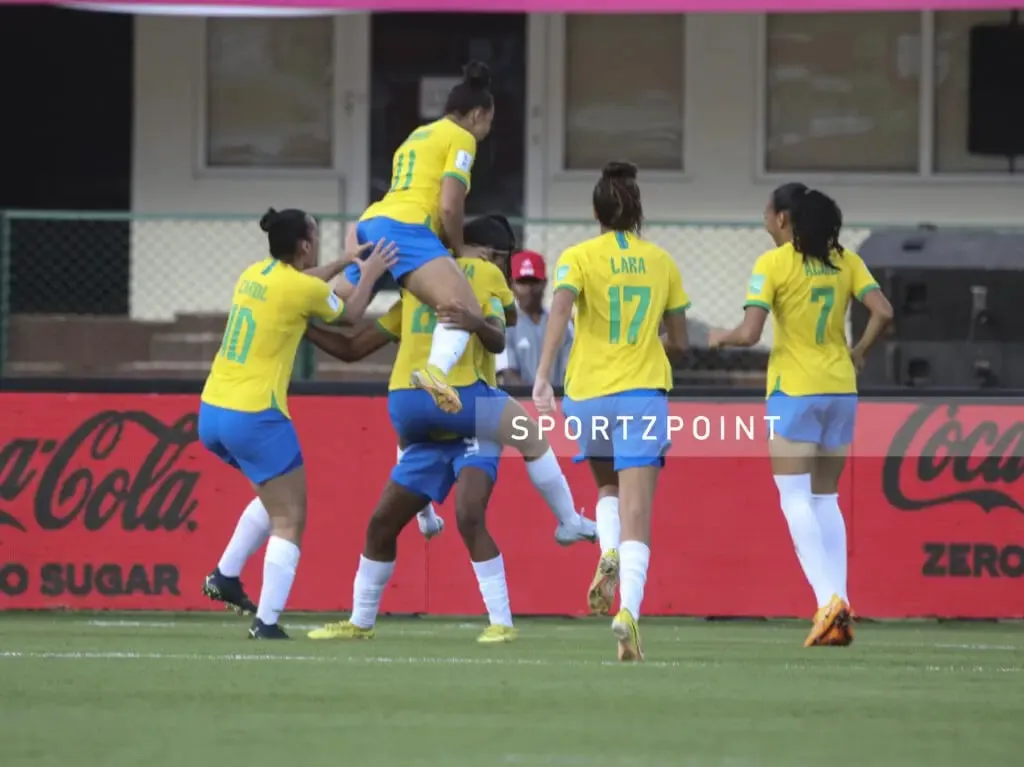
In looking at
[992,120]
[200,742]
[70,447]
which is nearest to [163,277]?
[70,447]

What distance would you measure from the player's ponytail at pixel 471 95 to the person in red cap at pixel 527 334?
3502 mm

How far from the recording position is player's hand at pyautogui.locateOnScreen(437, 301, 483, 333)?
34.1 ft

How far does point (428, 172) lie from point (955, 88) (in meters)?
8.42

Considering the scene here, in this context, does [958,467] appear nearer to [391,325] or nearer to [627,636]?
[391,325]

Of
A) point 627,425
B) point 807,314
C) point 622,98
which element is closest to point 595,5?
point 622,98

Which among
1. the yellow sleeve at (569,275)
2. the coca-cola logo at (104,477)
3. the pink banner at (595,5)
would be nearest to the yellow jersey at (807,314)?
the yellow sleeve at (569,275)

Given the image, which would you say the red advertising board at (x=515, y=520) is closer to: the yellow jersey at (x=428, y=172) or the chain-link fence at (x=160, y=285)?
the chain-link fence at (x=160, y=285)

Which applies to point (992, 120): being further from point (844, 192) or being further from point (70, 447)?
point (70, 447)

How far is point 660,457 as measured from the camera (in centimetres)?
952

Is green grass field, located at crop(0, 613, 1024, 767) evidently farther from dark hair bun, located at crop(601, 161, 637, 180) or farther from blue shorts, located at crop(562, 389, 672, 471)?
dark hair bun, located at crop(601, 161, 637, 180)

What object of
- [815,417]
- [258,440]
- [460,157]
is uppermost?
[460,157]

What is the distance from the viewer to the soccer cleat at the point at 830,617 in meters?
10.7

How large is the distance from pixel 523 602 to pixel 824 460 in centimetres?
345

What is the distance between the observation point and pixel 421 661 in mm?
9570
